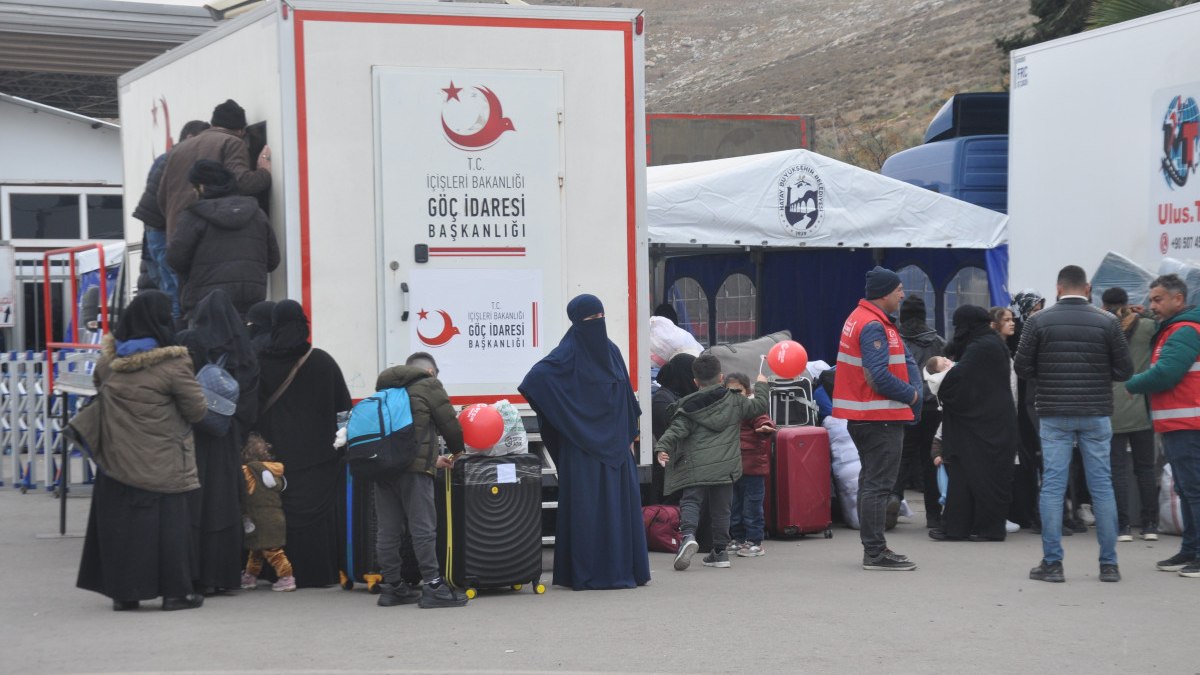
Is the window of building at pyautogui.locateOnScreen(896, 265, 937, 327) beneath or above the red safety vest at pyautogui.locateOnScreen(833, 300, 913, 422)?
above

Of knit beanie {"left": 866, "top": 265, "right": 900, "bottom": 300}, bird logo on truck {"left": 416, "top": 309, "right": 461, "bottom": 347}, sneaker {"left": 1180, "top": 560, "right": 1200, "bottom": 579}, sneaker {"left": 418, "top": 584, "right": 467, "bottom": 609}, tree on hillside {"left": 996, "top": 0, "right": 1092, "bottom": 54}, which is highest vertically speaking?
tree on hillside {"left": 996, "top": 0, "right": 1092, "bottom": 54}

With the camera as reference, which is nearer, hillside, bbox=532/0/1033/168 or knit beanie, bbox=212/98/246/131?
knit beanie, bbox=212/98/246/131

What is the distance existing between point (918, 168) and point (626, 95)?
7.38 m

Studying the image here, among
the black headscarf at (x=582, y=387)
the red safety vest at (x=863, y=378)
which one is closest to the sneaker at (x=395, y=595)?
the black headscarf at (x=582, y=387)

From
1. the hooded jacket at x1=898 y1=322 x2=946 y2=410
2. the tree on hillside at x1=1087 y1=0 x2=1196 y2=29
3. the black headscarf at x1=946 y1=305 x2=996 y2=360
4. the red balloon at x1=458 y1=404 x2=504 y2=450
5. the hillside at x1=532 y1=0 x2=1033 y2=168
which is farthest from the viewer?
the hillside at x1=532 y1=0 x2=1033 y2=168

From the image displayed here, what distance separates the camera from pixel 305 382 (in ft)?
27.1

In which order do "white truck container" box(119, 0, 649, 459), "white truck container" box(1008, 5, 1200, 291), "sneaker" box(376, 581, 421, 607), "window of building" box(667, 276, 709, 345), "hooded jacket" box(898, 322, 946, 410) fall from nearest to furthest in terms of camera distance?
"sneaker" box(376, 581, 421, 607) → "white truck container" box(119, 0, 649, 459) → "white truck container" box(1008, 5, 1200, 291) → "hooded jacket" box(898, 322, 946, 410) → "window of building" box(667, 276, 709, 345)

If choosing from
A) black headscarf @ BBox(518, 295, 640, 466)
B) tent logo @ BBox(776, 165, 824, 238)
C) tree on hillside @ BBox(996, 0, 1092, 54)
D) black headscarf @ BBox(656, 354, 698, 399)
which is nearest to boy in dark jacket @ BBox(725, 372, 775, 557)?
black headscarf @ BBox(656, 354, 698, 399)

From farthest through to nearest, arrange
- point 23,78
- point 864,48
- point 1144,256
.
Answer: point 864,48, point 23,78, point 1144,256

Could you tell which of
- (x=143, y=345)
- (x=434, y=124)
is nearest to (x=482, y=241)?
(x=434, y=124)

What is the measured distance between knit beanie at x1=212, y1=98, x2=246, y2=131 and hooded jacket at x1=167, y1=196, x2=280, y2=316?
52 cm

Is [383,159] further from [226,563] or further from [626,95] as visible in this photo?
[226,563]

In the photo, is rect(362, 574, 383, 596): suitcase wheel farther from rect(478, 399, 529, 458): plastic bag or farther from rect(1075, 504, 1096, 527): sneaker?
rect(1075, 504, 1096, 527): sneaker

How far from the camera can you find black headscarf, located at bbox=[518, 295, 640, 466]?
815 cm
